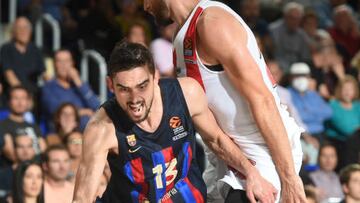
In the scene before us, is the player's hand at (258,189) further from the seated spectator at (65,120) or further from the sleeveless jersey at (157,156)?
the seated spectator at (65,120)

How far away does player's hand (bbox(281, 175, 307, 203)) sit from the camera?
4770 mm

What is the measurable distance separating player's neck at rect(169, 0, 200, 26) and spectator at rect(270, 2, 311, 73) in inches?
306

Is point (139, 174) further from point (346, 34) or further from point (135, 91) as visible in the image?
point (346, 34)

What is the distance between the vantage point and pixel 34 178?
795 cm

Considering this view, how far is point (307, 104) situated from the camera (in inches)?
445

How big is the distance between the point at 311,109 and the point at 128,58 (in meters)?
7.04

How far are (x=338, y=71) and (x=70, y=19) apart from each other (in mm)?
3775

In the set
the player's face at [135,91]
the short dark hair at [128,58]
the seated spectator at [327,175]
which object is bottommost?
the seated spectator at [327,175]

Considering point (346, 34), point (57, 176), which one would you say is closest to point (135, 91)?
point (57, 176)

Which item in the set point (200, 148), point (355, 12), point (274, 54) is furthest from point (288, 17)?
point (200, 148)

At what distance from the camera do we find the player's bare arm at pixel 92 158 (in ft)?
14.5

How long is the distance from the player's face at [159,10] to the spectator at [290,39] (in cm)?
771

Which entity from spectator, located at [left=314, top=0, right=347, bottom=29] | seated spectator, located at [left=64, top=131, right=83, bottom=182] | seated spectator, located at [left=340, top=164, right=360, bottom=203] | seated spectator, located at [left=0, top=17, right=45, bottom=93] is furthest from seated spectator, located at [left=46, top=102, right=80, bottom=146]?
spectator, located at [left=314, top=0, right=347, bottom=29]

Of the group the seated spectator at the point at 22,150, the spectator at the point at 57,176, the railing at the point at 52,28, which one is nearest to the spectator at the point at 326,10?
the railing at the point at 52,28
